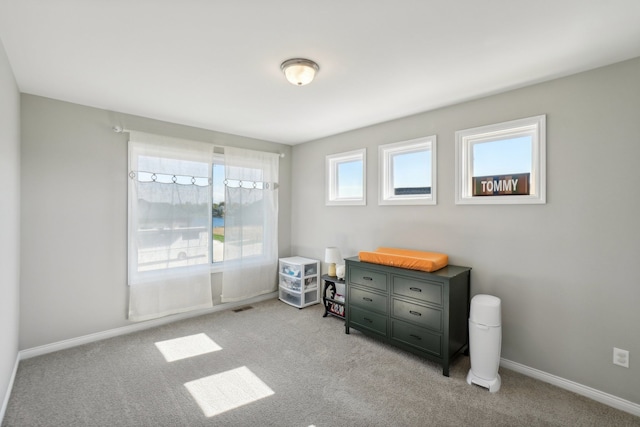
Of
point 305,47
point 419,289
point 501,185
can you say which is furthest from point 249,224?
point 501,185

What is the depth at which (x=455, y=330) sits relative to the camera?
2596 mm

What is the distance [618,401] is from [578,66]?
2.49 m

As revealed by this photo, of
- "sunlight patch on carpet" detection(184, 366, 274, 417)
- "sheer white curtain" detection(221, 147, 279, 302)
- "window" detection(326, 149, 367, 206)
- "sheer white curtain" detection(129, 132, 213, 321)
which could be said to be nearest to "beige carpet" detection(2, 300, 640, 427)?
"sunlight patch on carpet" detection(184, 366, 274, 417)

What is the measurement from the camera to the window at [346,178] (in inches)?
152

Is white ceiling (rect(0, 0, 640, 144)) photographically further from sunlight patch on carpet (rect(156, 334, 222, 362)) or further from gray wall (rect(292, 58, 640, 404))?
sunlight patch on carpet (rect(156, 334, 222, 362))

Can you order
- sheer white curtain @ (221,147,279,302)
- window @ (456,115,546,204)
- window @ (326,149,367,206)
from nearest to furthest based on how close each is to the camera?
1. window @ (456,115,546,204)
2. window @ (326,149,367,206)
3. sheer white curtain @ (221,147,279,302)

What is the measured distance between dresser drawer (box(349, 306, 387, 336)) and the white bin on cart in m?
0.84

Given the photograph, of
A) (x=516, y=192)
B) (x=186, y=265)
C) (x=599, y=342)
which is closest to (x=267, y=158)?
(x=186, y=265)

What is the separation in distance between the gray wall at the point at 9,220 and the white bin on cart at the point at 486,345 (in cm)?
345

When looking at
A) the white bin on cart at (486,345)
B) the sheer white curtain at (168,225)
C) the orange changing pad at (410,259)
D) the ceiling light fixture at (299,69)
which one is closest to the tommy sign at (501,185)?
the orange changing pad at (410,259)

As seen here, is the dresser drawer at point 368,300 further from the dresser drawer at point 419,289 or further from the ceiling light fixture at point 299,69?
the ceiling light fixture at point 299,69

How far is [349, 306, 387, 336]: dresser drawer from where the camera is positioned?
117 inches

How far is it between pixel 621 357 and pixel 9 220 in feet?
15.2

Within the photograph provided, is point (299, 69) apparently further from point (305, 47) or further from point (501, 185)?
point (501, 185)
